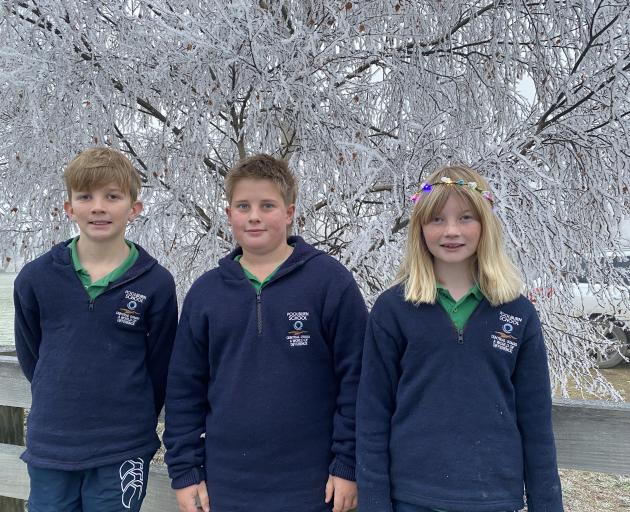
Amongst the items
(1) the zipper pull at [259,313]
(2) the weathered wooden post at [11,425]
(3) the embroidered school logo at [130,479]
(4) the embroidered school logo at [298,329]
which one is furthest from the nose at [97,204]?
(2) the weathered wooden post at [11,425]

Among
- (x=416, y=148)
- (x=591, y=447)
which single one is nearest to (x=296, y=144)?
(x=416, y=148)

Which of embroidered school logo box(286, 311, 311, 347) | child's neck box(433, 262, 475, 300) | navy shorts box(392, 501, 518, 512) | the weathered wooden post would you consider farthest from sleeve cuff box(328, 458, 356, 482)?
the weathered wooden post

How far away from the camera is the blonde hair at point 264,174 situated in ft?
6.11

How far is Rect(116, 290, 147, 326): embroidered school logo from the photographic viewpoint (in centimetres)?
188

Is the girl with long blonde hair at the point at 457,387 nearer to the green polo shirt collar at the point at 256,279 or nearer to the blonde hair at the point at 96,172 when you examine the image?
the green polo shirt collar at the point at 256,279

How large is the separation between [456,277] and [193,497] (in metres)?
1.04

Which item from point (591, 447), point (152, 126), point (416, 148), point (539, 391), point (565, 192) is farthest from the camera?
point (152, 126)

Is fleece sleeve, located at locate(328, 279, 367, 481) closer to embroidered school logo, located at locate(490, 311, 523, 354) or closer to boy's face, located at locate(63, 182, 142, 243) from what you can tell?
embroidered school logo, located at locate(490, 311, 523, 354)

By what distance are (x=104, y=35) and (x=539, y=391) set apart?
259 cm

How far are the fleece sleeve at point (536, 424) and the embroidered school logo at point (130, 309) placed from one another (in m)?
1.18

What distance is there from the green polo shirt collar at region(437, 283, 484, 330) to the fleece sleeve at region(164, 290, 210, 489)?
2.39 ft

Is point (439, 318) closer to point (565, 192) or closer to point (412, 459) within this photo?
point (412, 459)

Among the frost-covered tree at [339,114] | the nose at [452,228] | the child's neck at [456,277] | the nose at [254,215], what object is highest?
the frost-covered tree at [339,114]

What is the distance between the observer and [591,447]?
1824 mm
